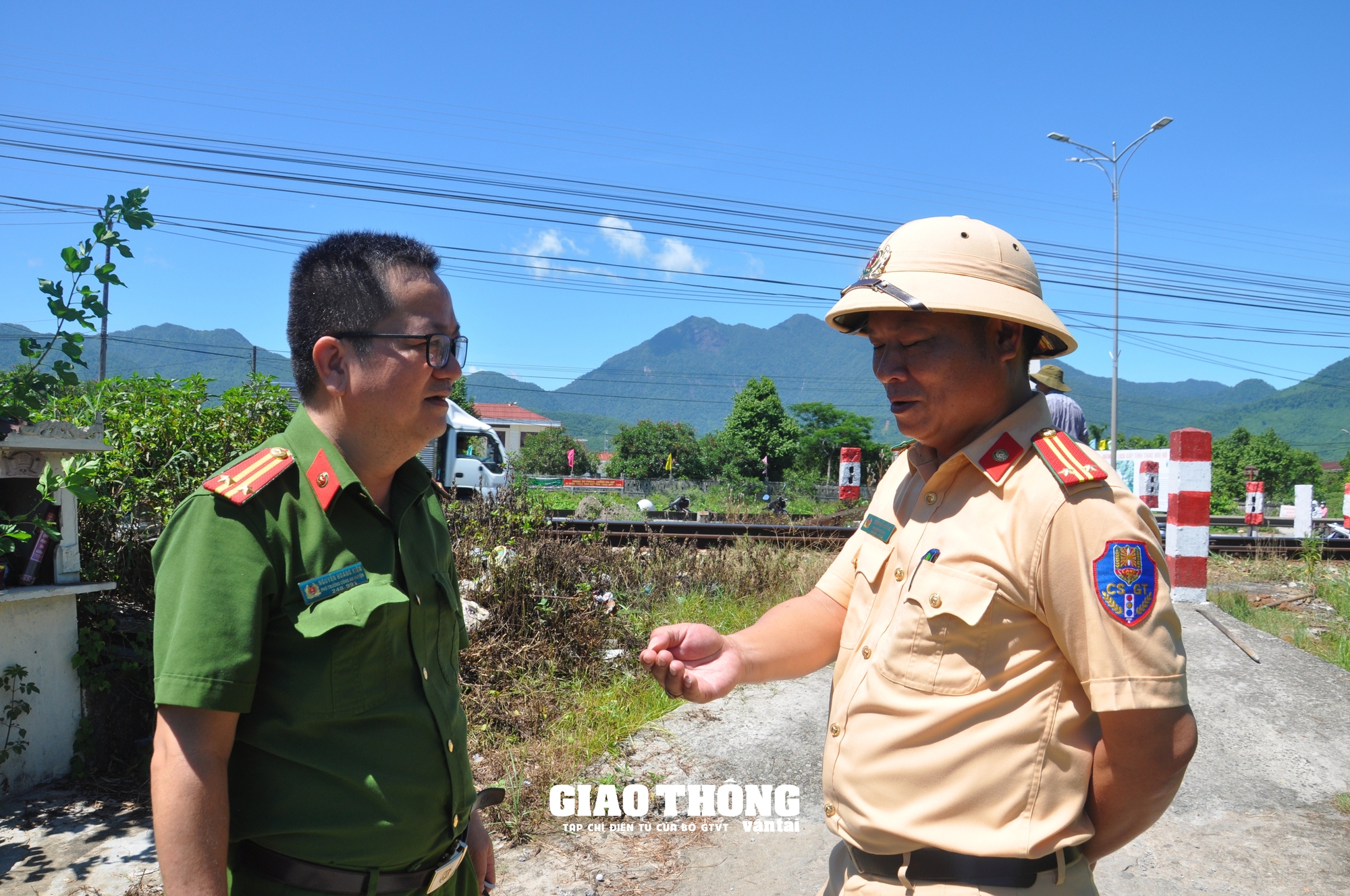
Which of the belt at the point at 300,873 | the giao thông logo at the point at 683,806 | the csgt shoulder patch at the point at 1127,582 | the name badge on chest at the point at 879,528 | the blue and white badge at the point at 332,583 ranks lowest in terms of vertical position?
the giao thông logo at the point at 683,806

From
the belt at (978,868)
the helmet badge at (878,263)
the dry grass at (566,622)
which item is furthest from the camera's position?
the dry grass at (566,622)

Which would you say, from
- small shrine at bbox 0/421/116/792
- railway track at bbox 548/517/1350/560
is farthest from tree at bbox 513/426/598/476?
small shrine at bbox 0/421/116/792

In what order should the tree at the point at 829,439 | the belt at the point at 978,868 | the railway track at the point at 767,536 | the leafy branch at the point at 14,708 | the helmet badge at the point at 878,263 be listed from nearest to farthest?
the belt at the point at 978,868, the helmet badge at the point at 878,263, the leafy branch at the point at 14,708, the railway track at the point at 767,536, the tree at the point at 829,439

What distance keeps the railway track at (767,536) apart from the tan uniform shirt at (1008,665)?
207 inches

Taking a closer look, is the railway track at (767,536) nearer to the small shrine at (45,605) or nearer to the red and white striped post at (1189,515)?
the red and white striped post at (1189,515)

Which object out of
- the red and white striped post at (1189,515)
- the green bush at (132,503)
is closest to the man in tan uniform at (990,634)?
the green bush at (132,503)

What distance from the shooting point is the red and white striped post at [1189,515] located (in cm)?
595

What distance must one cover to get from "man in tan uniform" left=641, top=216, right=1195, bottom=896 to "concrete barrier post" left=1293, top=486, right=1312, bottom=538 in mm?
16346

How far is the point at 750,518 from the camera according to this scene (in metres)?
16.3

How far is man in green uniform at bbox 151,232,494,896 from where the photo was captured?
1427mm

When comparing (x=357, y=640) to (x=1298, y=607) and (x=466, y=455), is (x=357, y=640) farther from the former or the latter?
(x=466, y=455)

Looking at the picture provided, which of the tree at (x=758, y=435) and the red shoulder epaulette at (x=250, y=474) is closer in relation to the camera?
the red shoulder epaulette at (x=250, y=474)

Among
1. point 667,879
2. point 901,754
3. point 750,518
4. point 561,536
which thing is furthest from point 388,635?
point 750,518

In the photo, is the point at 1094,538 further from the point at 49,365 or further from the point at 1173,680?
the point at 49,365
